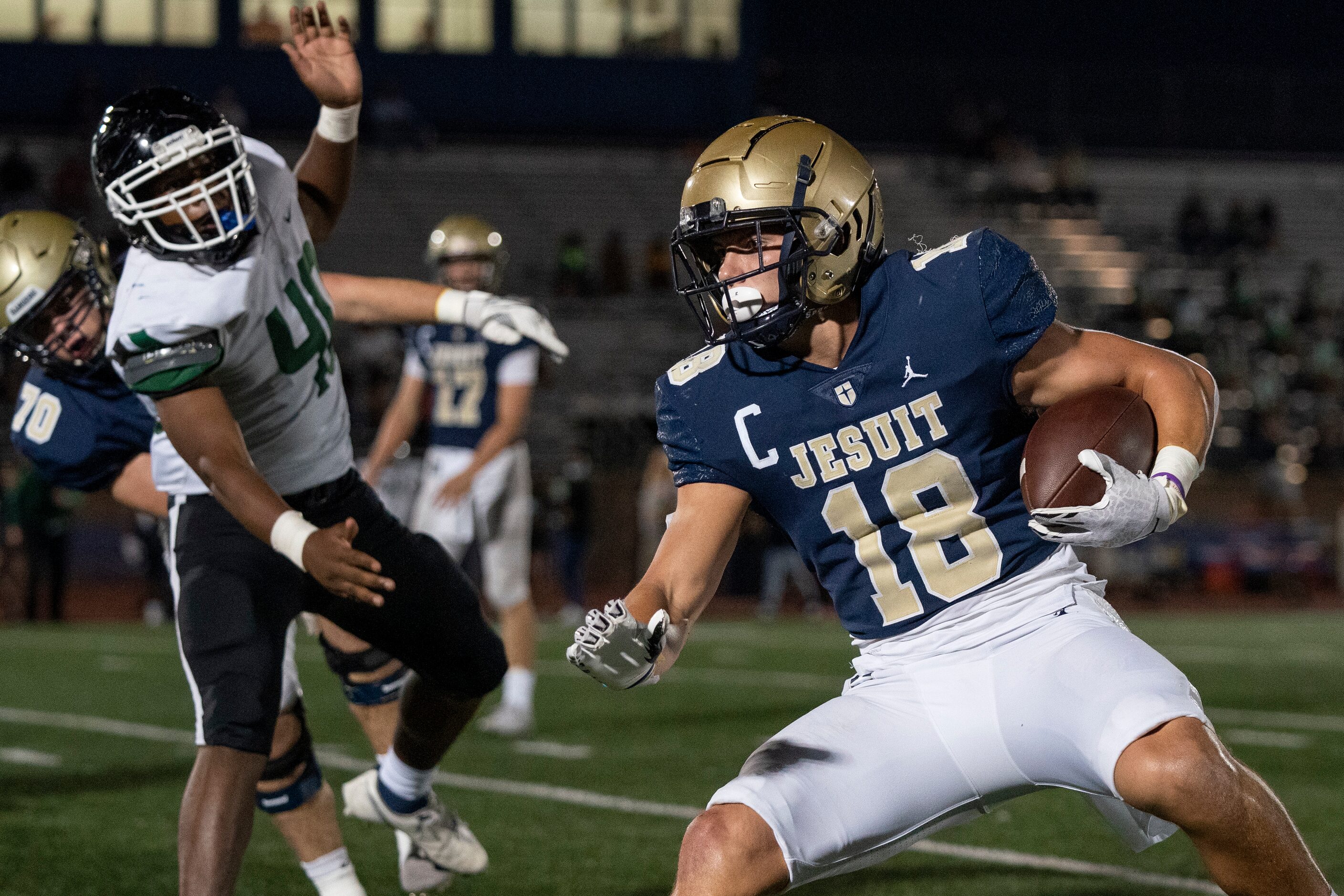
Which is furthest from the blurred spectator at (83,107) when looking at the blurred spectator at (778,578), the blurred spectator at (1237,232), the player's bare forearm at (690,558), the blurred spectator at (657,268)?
the player's bare forearm at (690,558)

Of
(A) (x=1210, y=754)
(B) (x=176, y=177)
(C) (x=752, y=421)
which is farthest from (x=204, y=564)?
(A) (x=1210, y=754)

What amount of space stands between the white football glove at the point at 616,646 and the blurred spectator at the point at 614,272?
17552mm

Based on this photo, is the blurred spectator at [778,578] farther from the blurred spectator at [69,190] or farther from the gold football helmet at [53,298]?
the gold football helmet at [53,298]

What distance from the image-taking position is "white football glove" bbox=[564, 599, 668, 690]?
7.88 feet

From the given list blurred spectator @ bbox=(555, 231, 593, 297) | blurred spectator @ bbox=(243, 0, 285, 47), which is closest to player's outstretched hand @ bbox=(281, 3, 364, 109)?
blurred spectator @ bbox=(555, 231, 593, 297)

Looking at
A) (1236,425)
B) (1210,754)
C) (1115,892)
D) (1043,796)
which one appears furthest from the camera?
(1236,425)

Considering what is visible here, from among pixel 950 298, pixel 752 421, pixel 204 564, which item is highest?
pixel 950 298

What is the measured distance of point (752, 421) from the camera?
2791 millimetres

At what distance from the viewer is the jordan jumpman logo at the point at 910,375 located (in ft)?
9.08

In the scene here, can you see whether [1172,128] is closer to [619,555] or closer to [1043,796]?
[619,555]

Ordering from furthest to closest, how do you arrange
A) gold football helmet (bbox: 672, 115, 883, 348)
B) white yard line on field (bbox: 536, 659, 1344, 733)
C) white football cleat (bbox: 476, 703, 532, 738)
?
1. white yard line on field (bbox: 536, 659, 1344, 733)
2. white football cleat (bbox: 476, 703, 532, 738)
3. gold football helmet (bbox: 672, 115, 883, 348)

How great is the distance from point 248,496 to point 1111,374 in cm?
155

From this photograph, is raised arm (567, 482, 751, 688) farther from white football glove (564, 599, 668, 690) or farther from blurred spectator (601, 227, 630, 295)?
blurred spectator (601, 227, 630, 295)

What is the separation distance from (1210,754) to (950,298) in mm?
870
